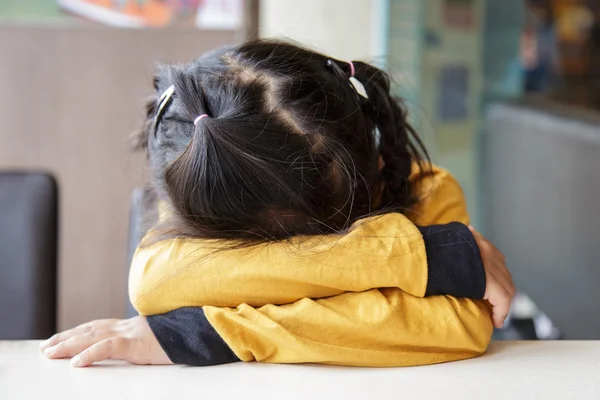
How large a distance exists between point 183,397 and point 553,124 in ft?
5.53

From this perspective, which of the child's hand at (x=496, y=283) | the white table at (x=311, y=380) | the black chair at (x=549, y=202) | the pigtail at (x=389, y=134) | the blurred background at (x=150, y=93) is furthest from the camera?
the blurred background at (x=150, y=93)

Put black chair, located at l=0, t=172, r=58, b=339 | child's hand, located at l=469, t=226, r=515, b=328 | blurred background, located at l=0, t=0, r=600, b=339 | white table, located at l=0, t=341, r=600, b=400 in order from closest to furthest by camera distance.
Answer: white table, located at l=0, t=341, r=600, b=400
child's hand, located at l=469, t=226, r=515, b=328
black chair, located at l=0, t=172, r=58, b=339
blurred background, located at l=0, t=0, r=600, b=339

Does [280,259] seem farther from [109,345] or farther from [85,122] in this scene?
[85,122]

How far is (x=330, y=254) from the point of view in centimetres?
67

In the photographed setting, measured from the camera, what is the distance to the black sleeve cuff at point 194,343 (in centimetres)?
64

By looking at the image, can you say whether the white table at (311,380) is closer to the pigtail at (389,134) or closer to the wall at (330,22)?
the pigtail at (389,134)

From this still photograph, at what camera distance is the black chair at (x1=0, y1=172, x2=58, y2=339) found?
3.63ft

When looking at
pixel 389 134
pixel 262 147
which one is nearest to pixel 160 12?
pixel 389 134

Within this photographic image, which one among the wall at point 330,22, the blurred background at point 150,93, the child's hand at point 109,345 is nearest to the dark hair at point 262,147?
the child's hand at point 109,345

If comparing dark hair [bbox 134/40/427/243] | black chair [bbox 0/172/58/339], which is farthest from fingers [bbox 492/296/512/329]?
black chair [bbox 0/172/58/339]

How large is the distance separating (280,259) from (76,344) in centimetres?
19

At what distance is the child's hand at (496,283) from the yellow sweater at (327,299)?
14 millimetres

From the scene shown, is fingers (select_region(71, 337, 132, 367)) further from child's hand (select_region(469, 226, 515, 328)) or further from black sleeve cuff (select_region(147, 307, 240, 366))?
child's hand (select_region(469, 226, 515, 328))

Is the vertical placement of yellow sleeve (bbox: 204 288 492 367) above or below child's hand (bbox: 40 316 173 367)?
above
